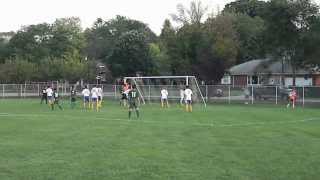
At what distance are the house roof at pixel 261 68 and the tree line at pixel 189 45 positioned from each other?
57.4 inches

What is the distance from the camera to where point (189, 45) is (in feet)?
231

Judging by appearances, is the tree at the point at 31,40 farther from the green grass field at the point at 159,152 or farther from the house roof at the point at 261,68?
the green grass field at the point at 159,152

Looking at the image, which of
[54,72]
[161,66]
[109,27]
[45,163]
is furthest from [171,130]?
A: [109,27]

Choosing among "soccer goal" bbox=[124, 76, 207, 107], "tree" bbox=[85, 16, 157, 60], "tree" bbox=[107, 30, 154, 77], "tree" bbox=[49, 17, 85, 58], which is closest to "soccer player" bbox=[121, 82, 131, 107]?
"soccer goal" bbox=[124, 76, 207, 107]

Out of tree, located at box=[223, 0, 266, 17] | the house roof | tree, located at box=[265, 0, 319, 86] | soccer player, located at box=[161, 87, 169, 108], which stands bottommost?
soccer player, located at box=[161, 87, 169, 108]

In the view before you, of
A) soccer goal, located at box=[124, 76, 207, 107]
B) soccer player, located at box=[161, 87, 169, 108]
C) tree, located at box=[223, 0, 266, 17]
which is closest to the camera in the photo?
soccer player, located at box=[161, 87, 169, 108]

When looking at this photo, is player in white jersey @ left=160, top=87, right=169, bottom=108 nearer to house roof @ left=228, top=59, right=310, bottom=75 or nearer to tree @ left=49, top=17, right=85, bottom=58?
house roof @ left=228, top=59, right=310, bottom=75

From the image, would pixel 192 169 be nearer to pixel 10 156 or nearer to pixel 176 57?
pixel 10 156

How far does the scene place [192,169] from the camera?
12.9m

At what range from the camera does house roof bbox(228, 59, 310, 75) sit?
7381 centimetres

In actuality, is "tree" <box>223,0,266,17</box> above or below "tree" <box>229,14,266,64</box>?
above

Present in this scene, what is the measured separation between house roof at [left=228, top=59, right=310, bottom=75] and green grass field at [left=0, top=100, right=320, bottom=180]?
161 feet

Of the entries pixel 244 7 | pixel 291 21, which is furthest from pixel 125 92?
pixel 244 7

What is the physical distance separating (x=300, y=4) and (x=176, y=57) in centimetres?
1944
